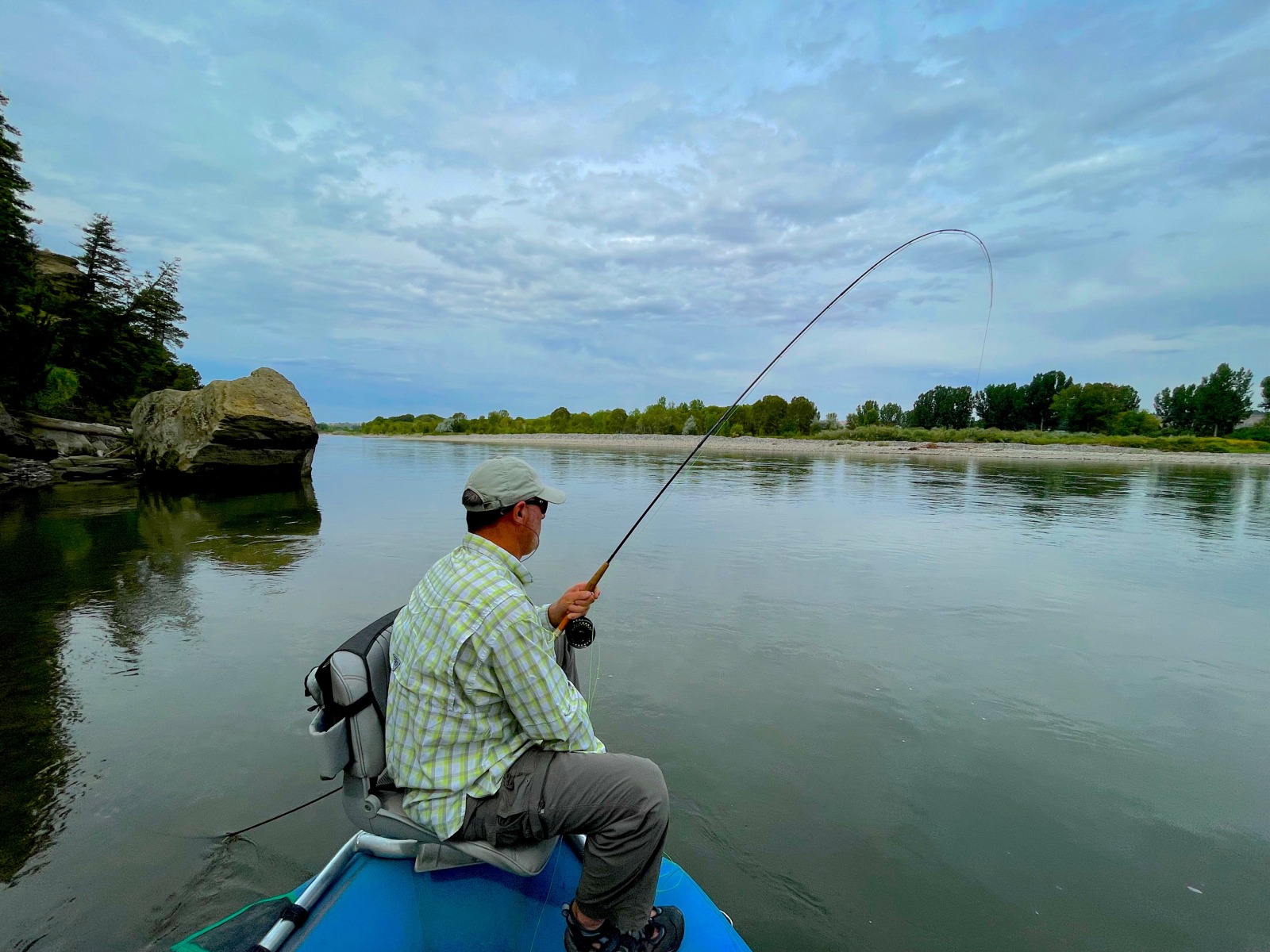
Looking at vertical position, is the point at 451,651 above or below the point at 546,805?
above

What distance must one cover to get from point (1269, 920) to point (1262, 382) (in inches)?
4493

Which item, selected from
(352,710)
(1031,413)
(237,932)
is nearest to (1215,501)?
(352,710)

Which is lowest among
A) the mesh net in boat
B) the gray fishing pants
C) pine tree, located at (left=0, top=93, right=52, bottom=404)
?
the mesh net in boat

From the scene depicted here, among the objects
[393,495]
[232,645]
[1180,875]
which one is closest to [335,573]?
[232,645]

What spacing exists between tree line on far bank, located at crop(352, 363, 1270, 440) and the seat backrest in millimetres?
74339

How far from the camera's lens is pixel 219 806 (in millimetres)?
3504

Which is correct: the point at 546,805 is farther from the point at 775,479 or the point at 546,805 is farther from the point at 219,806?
the point at 775,479

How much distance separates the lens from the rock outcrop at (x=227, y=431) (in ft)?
57.2

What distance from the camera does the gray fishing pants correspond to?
2109 mm

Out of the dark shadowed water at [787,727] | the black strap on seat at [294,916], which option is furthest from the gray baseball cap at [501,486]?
the dark shadowed water at [787,727]

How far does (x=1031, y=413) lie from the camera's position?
91.1 metres

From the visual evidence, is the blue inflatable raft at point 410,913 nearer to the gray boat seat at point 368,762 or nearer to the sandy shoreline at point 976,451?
the gray boat seat at point 368,762

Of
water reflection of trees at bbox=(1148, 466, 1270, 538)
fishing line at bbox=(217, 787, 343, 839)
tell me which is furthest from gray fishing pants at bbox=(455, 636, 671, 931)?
water reflection of trees at bbox=(1148, 466, 1270, 538)

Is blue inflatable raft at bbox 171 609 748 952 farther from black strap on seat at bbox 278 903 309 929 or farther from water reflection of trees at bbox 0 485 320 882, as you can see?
water reflection of trees at bbox 0 485 320 882
